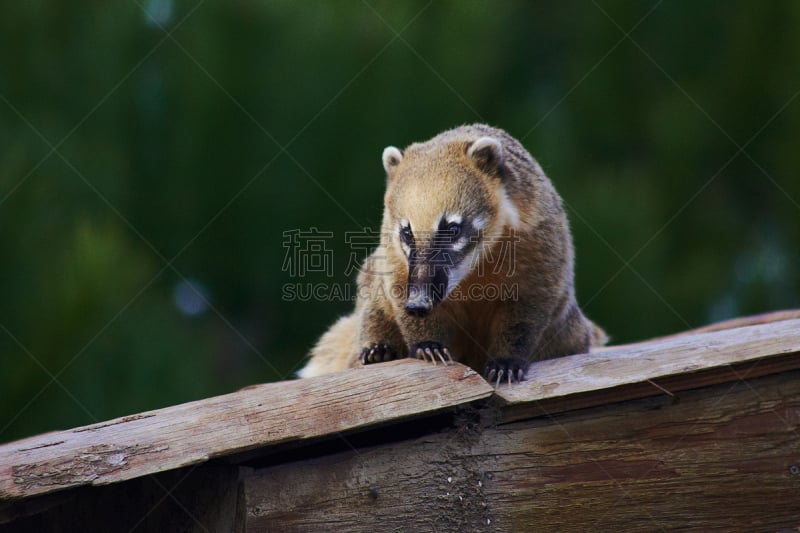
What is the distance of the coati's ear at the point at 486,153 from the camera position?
509 cm

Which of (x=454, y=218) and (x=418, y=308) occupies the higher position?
(x=454, y=218)

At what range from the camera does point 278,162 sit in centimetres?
816

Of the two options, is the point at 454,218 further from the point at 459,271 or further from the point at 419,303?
the point at 419,303

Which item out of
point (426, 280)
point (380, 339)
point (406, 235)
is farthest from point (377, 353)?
point (426, 280)

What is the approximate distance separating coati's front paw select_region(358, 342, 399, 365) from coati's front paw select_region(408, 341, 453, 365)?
502 mm

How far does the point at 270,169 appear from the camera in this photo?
26.7ft

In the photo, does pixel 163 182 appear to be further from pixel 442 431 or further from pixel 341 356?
pixel 442 431

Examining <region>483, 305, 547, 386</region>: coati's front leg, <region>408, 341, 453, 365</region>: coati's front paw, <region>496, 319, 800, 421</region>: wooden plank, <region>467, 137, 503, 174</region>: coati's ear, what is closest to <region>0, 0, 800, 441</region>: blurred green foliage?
<region>408, 341, 453, 365</region>: coati's front paw

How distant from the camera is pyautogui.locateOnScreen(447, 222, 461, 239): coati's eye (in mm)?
4754

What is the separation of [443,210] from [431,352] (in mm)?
722

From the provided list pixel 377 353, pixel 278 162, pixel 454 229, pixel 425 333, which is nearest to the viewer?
pixel 454 229

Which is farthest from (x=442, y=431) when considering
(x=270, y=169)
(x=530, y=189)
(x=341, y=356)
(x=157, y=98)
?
(x=157, y=98)

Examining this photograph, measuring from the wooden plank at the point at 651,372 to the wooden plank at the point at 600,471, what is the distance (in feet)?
0.24

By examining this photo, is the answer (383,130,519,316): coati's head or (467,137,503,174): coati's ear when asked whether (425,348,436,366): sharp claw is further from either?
(467,137,503,174): coati's ear
